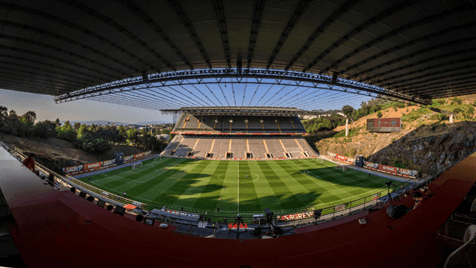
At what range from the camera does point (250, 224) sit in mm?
11914

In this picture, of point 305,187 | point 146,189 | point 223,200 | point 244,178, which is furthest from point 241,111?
point 146,189

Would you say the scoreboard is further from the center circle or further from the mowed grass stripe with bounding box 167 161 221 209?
the mowed grass stripe with bounding box 167 161 221 209

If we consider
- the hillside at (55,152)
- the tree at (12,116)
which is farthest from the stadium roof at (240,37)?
the tree at (12,116)

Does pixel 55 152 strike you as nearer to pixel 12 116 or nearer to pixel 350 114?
pixel 12 116

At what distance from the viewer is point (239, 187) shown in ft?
64.1

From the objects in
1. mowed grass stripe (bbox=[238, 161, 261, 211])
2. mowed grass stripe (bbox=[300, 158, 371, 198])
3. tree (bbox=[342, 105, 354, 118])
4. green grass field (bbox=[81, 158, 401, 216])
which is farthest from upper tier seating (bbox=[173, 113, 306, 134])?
mowed grass stripe (bbox=[238, 161, 261, 211])

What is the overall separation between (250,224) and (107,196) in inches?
571

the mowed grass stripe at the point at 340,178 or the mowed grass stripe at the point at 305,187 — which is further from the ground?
the mowed grass stripe at the point at 340,178

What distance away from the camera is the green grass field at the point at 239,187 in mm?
15219

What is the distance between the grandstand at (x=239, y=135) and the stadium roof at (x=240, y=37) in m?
23.9

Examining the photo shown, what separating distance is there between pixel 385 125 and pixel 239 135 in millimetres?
35014

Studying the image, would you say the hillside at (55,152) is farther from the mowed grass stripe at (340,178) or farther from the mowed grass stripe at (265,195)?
the mowed grass stripe at (340,178)

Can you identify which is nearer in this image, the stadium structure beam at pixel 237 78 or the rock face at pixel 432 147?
the stadium structure beam at pixel 237 78

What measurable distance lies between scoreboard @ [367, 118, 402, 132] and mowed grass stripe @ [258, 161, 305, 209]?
31.7 metres
